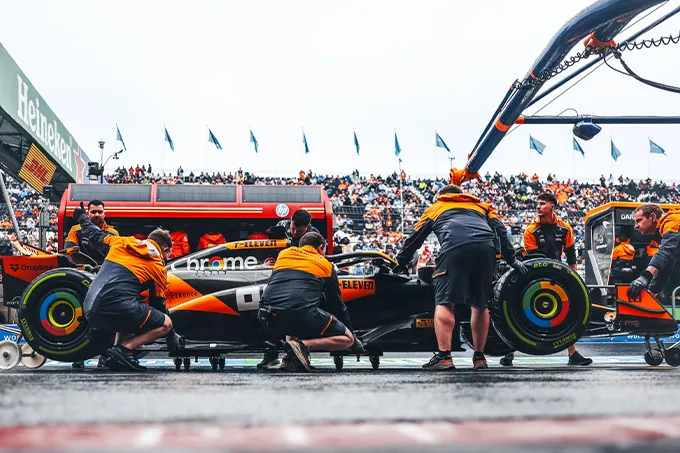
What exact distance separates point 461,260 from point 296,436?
14.5ft

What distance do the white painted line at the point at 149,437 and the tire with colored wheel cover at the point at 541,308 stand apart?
4693mm

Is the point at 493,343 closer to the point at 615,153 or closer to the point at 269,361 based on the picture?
the point at 269,361

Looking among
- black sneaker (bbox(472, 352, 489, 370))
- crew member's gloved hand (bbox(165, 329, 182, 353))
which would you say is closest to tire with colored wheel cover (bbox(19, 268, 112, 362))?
crew member's gloved hand (bbox(165, 329, 182, 353))

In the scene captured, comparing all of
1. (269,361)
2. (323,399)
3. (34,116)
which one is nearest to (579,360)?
(269,361)

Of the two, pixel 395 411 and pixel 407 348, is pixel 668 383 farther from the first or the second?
pixel 407 348

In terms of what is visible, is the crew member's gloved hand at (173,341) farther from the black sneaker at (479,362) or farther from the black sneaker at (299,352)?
the black sneaker at (479,362)

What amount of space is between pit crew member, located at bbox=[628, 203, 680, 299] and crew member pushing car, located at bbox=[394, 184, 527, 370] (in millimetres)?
1683

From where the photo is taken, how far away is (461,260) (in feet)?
21.3

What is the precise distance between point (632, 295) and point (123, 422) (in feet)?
20.4

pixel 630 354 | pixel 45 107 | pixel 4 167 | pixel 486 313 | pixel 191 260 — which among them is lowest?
pixel 630 354

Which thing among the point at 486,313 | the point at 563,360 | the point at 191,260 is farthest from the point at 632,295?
the point at 191,260

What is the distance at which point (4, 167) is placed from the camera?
67.8 ft

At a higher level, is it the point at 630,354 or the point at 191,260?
the point at 191,260

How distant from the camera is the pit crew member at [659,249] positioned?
25.4 feet
